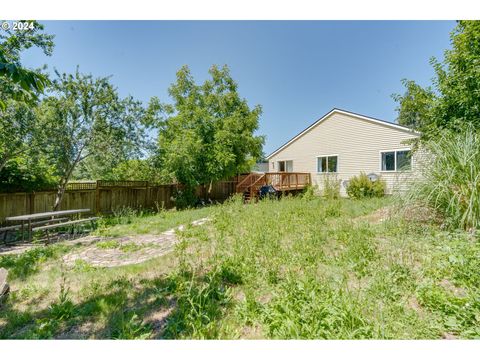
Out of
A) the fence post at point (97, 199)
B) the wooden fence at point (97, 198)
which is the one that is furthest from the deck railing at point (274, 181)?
the fence post at point (97, 199)

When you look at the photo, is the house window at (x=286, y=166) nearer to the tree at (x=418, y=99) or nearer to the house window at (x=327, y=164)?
the house window at (x=327, y=164)

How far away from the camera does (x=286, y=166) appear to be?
17.2 meters

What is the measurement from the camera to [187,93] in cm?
1589

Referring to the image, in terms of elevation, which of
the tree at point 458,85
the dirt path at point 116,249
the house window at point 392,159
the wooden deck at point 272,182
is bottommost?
the dirt path at point 116,249

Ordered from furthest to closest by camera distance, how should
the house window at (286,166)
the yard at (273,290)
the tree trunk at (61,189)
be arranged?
the house window at (286,166) → the tree trunk at (61,189) → the yard at (273,290)

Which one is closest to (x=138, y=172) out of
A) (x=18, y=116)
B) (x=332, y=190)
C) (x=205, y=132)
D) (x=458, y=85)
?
(x=205, y=132)

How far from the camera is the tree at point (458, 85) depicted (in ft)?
17.4

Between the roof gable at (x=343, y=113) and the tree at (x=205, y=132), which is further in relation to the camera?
the roof gable at (x=343, y=113)

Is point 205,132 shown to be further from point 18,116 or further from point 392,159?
point 392,159

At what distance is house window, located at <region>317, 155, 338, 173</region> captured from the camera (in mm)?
14430

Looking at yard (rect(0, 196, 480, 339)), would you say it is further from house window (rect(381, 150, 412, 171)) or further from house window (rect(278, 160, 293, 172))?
house window (rect(278, 160, 293, 172))

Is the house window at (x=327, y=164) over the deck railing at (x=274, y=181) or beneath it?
over
